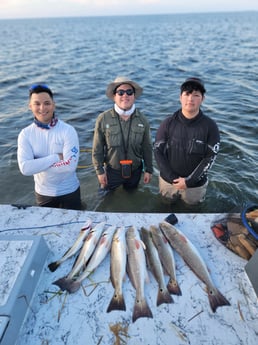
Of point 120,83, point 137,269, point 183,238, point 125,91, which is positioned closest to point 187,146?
point 125,91

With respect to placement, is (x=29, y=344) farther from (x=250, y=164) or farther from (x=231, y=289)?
(x=250, y=164)

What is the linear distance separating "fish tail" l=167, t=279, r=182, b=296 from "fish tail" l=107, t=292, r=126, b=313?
20.2 inches

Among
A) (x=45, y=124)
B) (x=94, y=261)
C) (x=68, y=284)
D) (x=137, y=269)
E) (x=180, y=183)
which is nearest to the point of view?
(x=68, y=284)

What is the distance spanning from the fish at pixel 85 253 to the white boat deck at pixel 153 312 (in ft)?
0.25

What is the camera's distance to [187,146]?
5.05 meters

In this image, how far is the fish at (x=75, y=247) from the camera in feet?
10.5

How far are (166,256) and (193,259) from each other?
0.32 meters

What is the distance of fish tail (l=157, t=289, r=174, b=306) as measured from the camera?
9.28 ft

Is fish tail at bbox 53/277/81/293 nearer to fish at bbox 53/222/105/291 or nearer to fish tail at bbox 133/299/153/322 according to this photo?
fish at bbox 53/222/105/291

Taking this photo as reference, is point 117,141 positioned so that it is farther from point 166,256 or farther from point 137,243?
point 166,256

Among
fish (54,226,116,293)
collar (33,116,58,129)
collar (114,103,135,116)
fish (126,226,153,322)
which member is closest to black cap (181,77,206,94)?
collar (114,103,135,116)

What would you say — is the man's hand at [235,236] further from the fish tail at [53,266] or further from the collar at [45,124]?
the collar at [45,124]

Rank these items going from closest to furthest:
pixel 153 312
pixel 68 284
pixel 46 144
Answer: pixel 153 312
pixel 68 284
pixel 46 144

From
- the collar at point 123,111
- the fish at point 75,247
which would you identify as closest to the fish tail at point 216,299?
the fish at point 75,247
